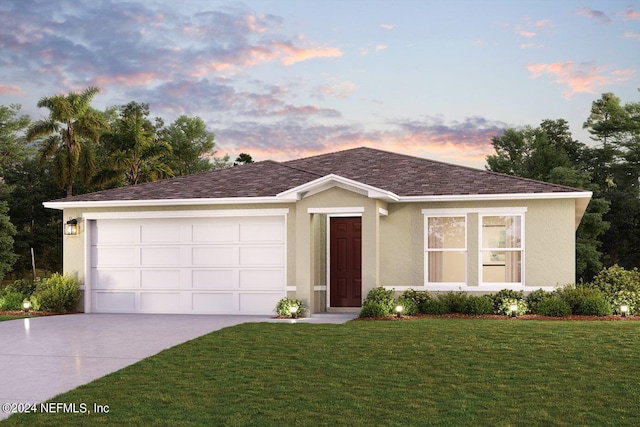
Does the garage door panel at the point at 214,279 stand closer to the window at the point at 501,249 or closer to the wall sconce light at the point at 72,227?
the wall sconce light at the point at 72,227

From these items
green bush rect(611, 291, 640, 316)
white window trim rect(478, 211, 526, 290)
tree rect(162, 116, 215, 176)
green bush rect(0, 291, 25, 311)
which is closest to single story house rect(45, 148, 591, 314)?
white window trim rect(478, 211, 526, 290)

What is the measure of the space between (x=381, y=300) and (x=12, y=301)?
10.3m

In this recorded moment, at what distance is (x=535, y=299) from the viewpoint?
56.6 ft

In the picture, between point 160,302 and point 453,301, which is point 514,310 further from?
point 160,302

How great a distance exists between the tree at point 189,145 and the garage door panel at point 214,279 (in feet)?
103

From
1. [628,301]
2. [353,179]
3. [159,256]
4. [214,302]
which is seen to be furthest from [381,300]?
[159,256]

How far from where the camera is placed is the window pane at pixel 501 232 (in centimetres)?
1784

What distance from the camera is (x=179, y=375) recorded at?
1004cm

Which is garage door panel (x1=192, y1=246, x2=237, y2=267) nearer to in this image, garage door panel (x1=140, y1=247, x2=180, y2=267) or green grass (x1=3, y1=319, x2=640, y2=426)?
garage door panel (x1=140, y1=247, x2=180, y2=267)

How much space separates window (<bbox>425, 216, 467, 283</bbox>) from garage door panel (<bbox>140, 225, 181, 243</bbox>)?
22.0 ft

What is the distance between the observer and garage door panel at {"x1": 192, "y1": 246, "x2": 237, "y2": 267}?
→ 61.9 ft

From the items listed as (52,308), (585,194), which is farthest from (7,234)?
(585,194)

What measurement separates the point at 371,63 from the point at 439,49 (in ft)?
7.01

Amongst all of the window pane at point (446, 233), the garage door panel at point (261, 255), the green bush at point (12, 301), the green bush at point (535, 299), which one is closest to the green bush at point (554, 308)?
the green bush at point (535, 299)
